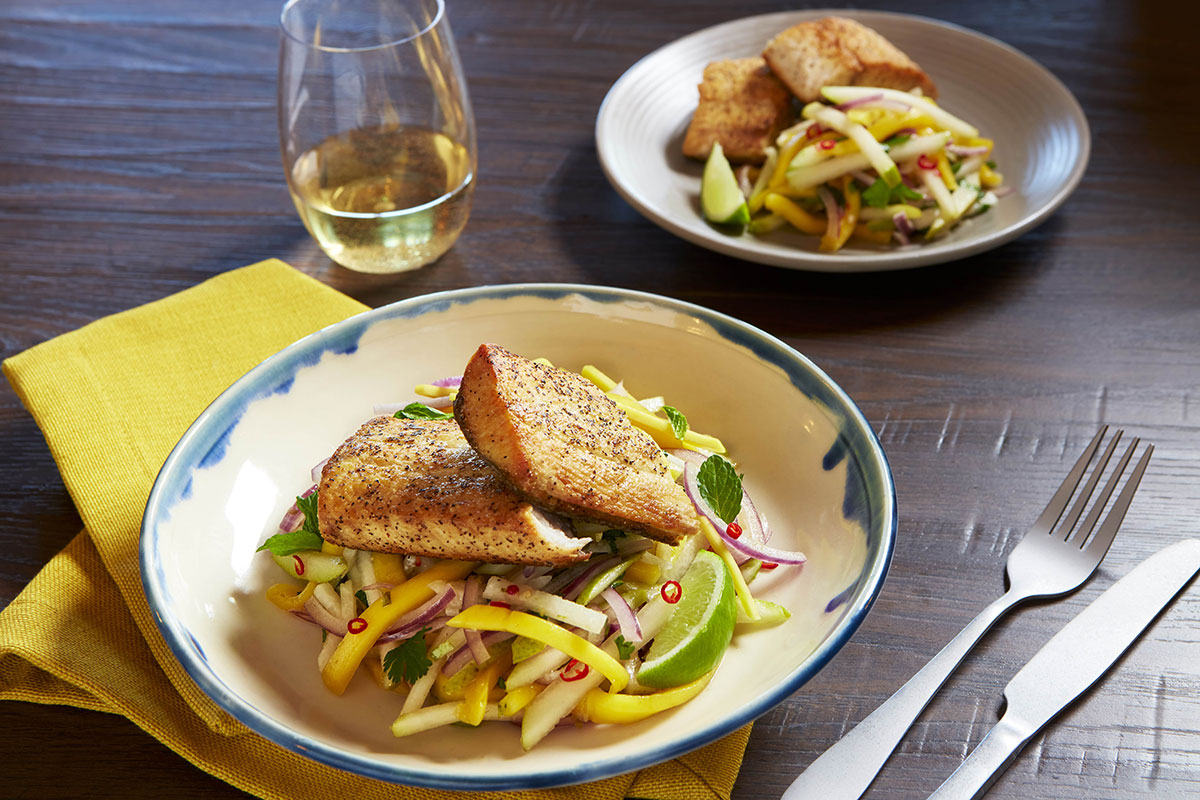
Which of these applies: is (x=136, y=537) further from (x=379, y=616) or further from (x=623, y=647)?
(x=623, y=647)

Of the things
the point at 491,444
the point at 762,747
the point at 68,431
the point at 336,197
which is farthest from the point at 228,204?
the point at 762,747

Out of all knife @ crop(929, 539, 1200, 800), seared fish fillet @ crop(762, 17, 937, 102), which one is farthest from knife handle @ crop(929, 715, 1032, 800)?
seared fish fillet @ crop(762, 17, 937, 102)

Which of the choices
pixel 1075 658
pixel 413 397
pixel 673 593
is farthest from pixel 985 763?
pixel 413 397

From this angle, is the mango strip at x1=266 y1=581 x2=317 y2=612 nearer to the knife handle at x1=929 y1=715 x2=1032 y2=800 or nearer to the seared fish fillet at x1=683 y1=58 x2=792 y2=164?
the knife handle at x1=929 y1=715 x2=1032 y2=800

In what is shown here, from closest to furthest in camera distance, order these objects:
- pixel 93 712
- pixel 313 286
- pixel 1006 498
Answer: pixel 93 712
pixel 1006 498
pixel 313 286

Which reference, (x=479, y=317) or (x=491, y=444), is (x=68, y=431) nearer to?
(x=479, y=317)

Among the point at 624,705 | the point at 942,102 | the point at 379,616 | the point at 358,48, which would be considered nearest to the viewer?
the point at 624,705

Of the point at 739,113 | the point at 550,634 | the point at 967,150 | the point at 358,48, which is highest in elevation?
the point at 358,48
